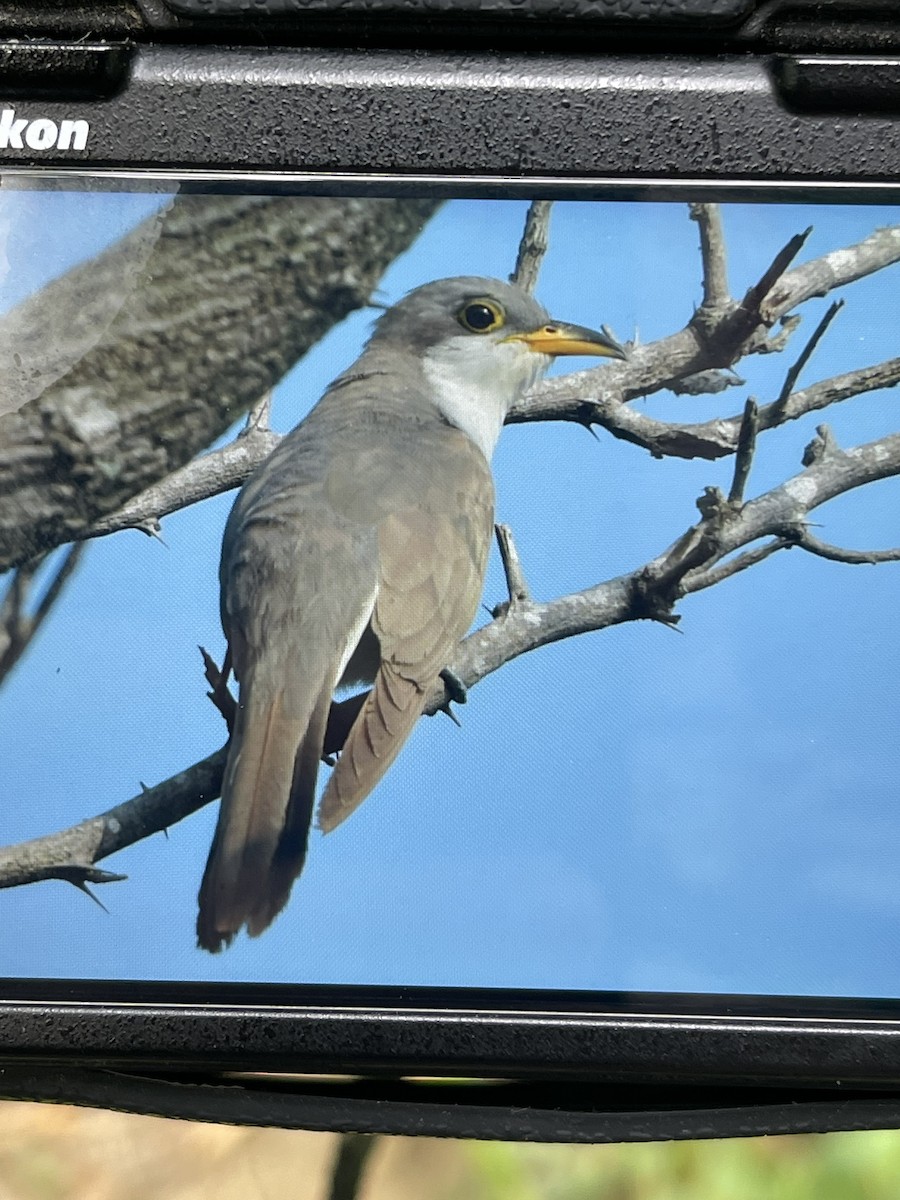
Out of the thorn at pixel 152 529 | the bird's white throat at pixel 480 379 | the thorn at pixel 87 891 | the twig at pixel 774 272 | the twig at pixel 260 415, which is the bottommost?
the thorn at pixel 87 891

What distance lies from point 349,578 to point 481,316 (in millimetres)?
246

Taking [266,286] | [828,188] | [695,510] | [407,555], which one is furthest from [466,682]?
[828,188]

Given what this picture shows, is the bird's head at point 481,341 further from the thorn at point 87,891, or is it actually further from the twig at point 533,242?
the thorn at point 87,891

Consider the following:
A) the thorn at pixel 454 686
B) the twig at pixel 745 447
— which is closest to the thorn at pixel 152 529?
the thorn at pixel 454 686

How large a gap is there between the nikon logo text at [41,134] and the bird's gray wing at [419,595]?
1.27 feet

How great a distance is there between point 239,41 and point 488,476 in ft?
1.31

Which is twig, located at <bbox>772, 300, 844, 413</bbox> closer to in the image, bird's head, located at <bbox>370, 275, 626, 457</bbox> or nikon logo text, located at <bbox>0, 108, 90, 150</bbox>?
bird's head, located at <bbox>370, 275, 626, 457</bbox>

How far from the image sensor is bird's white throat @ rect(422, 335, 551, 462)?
0.89 meters

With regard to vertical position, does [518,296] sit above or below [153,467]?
above

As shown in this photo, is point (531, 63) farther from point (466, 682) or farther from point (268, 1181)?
point (268, 1181)

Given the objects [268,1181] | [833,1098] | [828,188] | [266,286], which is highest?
[828,188]

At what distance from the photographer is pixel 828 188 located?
87 cm

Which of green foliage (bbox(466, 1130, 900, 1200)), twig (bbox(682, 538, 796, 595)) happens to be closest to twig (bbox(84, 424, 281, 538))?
twig (bbox(682, 538, 796, 595))

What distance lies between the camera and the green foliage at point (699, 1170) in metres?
0.87
